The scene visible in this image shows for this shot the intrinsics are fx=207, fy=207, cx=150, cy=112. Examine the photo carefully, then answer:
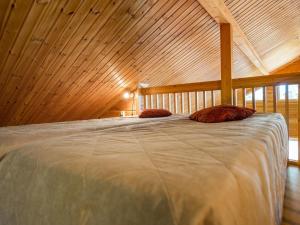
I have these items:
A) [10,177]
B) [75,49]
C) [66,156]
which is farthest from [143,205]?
[75,49]

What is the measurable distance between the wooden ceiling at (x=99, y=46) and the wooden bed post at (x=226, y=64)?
0.94ft

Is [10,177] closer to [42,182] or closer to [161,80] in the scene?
[42,182]

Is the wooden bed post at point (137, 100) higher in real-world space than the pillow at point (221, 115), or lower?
higher

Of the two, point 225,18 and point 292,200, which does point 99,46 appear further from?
point 292,200

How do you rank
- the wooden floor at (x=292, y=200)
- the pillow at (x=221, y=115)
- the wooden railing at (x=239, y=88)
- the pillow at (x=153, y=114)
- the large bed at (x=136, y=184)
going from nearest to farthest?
the large bed at (x=136, y=184) → the wooden floor at (x=292, y=200) → the pillow at (x=221, y=115) → the wooden railing at (x=239, y=88) → the pillow at (x=153, y=114)

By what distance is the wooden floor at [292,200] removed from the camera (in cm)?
134

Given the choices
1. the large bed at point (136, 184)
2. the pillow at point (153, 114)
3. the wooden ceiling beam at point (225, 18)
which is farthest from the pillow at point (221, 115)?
the wooden ceiling beam at point (225, 18)

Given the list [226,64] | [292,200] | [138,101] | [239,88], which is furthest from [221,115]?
[138,101]

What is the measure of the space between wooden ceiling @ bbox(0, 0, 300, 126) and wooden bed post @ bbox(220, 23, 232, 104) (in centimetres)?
29

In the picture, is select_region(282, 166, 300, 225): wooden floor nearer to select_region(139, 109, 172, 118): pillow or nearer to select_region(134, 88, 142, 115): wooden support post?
select_region(139, 109, 172, 118): pillow

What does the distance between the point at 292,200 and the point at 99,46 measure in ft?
7.70

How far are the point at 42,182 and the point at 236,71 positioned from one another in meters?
5.28

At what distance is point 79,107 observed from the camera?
3.46 m

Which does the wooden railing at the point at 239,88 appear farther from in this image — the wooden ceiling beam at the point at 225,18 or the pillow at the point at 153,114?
the wooden ceiling beam at the point at 225,18
